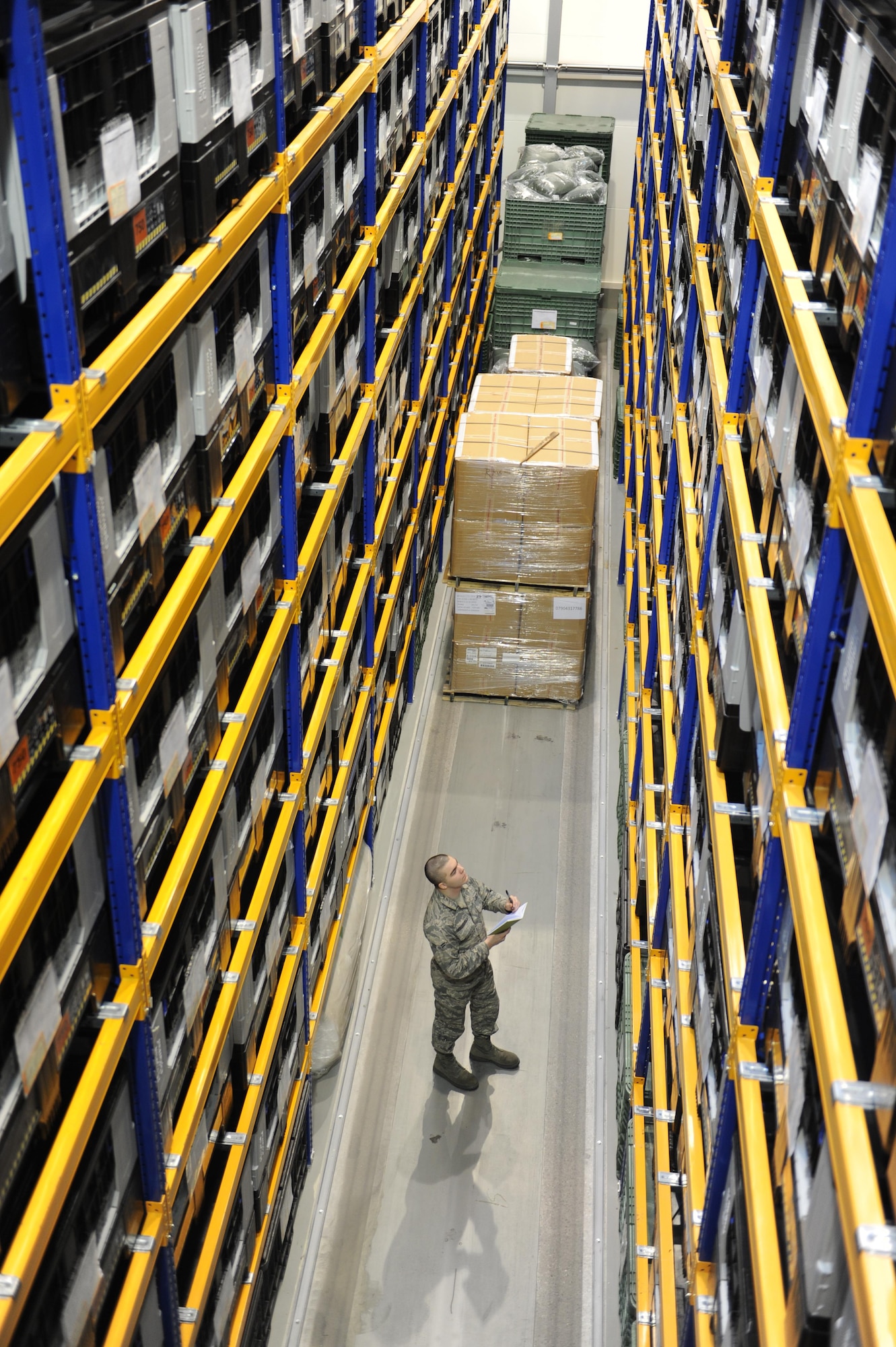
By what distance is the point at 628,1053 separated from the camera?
5.60 metres

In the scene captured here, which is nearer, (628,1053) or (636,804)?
(628,1053)

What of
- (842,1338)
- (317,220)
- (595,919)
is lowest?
(595,919)

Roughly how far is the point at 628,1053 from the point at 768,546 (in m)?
2.84

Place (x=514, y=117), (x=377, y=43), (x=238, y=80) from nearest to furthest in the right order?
1. (x=238, y=80)
2. (x=377, y=43)
3. (x=514, y=117)

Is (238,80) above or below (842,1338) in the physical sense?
above

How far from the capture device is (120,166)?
2.79 metres

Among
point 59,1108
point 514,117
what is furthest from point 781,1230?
point 514,117

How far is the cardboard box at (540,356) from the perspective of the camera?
1034 centimetres

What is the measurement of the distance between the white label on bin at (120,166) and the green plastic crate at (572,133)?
12242 mm

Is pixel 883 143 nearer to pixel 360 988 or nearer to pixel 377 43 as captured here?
pixel 377 43

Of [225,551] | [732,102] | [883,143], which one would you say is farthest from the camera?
[732,102]

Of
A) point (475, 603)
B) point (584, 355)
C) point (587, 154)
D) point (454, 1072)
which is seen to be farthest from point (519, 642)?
point (587, 154)

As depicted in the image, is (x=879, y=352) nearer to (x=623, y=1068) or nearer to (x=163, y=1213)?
(x=163, y=1213)

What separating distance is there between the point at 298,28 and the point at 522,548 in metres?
4.35
